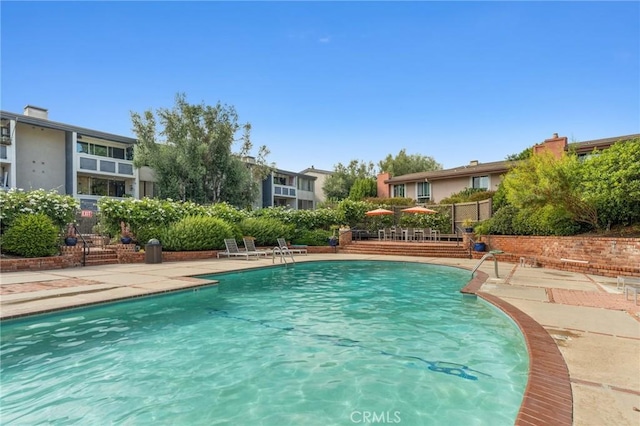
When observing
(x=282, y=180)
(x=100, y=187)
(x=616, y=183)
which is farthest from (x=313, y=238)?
(x=282, y=180)

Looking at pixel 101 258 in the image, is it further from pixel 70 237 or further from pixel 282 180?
pixel 282 180

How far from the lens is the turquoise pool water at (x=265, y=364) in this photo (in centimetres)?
361

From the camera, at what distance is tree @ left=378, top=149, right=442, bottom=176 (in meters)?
49.7

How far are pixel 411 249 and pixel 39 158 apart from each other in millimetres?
26437

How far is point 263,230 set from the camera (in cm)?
1983

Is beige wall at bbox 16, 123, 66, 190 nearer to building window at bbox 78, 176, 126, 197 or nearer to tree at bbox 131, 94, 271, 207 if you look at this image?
building window at bbox 78, 176, 126, 197

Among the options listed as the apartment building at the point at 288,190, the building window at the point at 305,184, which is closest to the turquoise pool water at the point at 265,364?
the apartment building at the point at 288,190

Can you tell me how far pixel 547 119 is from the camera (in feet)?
76.4

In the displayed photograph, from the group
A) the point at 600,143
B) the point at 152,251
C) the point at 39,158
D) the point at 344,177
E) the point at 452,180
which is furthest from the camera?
the point at 344,177

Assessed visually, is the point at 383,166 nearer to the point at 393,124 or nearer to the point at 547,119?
the point at 393,124

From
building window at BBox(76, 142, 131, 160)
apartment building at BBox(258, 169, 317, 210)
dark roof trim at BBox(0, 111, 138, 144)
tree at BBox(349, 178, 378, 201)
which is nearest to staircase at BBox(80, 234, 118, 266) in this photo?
dark roof trim at BBox(0, 111, 138, 144)

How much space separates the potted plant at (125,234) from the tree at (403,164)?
3888 centimetres

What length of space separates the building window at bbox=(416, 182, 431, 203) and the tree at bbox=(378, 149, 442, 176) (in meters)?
16.0

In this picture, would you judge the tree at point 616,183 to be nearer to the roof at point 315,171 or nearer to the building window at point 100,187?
the building window at point 100,187
